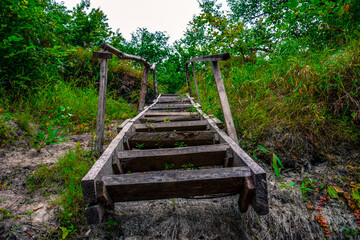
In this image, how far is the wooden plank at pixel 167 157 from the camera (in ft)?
5.24

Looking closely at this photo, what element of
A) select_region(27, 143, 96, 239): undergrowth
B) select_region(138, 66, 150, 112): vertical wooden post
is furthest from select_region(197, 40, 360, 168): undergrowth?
select_region(138, 66, 150, 112): vertical wooden post

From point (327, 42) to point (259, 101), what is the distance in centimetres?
→ 195

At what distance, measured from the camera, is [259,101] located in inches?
111

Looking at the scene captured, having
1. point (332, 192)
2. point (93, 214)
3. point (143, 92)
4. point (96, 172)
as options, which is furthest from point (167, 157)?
point (143, 92)

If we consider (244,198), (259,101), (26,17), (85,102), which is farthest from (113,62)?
(244,198)

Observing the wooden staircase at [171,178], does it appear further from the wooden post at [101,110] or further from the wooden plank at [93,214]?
the wooden post at [101,110]

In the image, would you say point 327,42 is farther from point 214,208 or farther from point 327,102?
point 214,208

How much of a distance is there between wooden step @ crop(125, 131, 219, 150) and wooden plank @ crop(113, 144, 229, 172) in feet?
1.23

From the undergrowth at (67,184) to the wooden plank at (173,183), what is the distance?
0.42m

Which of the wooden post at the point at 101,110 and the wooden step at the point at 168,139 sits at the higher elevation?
the wooden post at the point at 101,110

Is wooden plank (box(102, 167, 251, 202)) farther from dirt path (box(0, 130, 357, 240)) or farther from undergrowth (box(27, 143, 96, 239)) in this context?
undergrowth (box(27, 143, 96, 239))

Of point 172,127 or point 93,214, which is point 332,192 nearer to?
point 172,127

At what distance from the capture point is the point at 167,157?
5.28 feet

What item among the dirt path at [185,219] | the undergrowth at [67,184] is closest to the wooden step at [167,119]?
the undergrowth at [67,184]
